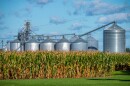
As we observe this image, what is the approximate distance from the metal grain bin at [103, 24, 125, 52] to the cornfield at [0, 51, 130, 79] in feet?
69.6

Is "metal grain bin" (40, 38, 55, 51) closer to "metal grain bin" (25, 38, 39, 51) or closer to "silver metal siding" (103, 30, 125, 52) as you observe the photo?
"metal grain bin" (25, 38, 39, 51)

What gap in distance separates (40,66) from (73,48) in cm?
2531

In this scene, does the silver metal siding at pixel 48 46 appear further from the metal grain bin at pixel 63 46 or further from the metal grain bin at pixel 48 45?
the metal grain bin at pixel 63 46

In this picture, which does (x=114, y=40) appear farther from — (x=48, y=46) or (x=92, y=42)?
(x=48, y=46)

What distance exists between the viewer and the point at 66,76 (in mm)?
28844

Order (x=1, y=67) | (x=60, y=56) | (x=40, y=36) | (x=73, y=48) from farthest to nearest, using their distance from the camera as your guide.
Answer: (x=40, y=36) → (x=73, y=48) → (x=60, y=56) → (x=1, y=67)

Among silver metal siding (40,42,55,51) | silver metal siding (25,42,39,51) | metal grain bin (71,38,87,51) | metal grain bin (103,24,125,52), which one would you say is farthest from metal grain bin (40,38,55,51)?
metal grain bin (103,24,125,52)

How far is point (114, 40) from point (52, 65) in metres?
25.6

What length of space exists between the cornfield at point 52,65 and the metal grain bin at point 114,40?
69.6 feet

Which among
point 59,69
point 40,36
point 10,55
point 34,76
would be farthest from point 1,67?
point 40,36

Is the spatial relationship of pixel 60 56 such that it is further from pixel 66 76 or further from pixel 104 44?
pixel 104 44

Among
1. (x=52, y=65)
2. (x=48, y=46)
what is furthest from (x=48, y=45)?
(x=52, y=65)

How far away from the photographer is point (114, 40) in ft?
171

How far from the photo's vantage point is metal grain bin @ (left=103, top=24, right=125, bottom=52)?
5216 cm
